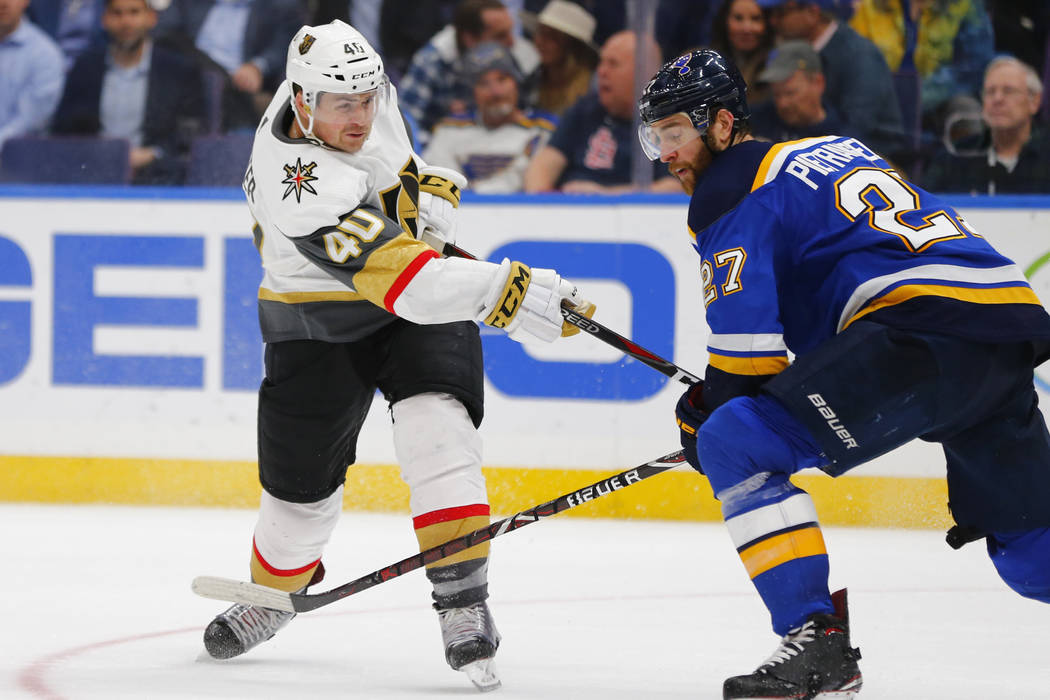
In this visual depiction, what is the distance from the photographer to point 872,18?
480 cm

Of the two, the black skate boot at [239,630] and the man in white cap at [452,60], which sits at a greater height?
the man in white cap at [452,60]

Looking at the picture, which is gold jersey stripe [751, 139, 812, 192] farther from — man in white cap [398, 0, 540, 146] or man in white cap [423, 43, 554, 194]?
man in white cap [398, 0, 540, 146]

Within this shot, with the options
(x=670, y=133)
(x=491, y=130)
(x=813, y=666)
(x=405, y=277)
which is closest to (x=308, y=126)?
(x=405, y=277)

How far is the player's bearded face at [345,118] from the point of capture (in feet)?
8.59

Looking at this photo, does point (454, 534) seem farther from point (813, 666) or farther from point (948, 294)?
point (948, 294)

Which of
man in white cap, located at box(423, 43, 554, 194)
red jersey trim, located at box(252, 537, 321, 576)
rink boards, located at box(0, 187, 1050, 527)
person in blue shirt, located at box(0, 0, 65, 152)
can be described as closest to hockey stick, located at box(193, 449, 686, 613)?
red jersey trim, located at box(252, 537, 321, 576)

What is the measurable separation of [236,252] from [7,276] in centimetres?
81

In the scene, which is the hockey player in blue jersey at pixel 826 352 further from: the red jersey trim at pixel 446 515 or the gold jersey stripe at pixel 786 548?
the red jersey trim at pixel 446 515

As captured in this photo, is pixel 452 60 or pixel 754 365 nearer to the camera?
pixel 754 365

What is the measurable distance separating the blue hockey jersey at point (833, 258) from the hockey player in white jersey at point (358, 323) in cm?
40

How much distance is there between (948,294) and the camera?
226cm

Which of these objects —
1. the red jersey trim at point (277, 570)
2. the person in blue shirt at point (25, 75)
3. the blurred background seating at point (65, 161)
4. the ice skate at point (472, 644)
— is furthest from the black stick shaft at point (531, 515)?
the person in blue shirt at point (25, 75)

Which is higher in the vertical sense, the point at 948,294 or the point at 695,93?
the point at 695,93

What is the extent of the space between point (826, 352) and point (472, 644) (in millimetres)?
815
